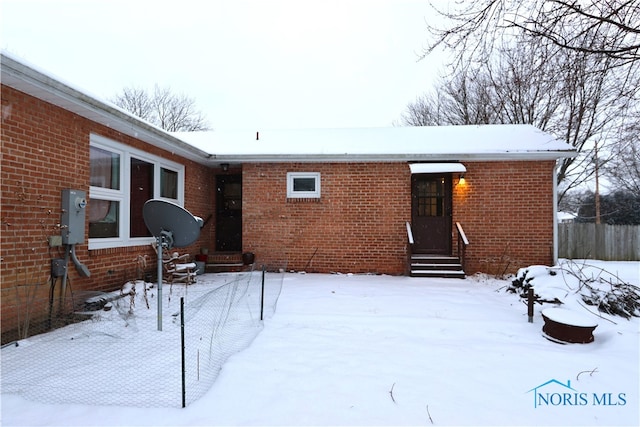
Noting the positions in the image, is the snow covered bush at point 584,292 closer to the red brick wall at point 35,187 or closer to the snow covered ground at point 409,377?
the snow covered ground at point 409,377

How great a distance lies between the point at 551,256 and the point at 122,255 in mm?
9660

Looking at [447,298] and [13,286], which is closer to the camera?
[13,286]

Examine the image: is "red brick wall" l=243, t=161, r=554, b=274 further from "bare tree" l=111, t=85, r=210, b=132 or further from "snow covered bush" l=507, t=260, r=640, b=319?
"bare tree" l=111, t=85, r=210, b=132

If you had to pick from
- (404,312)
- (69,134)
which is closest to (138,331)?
(69,134)

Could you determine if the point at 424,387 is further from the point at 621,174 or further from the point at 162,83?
the point at 162,83

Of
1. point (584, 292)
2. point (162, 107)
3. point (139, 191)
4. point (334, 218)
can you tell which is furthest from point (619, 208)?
point (162, 107)

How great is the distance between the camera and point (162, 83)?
27469 millimetres

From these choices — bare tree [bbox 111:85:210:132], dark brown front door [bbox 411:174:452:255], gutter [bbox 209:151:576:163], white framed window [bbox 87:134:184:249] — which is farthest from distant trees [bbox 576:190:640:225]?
bare tree [bbox 111:85:210:132]

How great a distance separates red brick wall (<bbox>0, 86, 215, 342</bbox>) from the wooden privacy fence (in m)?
15.7

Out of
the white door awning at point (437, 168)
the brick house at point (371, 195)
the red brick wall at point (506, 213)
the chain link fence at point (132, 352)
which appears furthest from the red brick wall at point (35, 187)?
the red brick wall at point (506, 213)

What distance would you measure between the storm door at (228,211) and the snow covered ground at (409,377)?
5.53 meters

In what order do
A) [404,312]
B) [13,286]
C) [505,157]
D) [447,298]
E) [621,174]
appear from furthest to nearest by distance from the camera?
1. [621,174]
2. [505,157]
3. [447,298]
4. [404,312]
5. [13,286]

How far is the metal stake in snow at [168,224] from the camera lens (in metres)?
4.02

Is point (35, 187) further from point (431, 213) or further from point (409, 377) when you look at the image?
point (431, 213)
